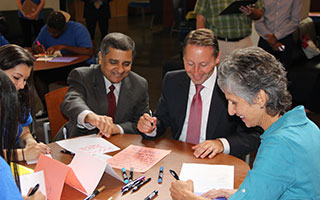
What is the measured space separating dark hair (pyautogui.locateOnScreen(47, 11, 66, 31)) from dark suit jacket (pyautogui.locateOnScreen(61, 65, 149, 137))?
7.12 feet

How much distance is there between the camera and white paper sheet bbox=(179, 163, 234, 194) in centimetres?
171

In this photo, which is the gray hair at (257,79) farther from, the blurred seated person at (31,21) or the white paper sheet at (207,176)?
the blurred seated person at (31,21)

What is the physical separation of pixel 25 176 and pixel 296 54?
5205 millimetres

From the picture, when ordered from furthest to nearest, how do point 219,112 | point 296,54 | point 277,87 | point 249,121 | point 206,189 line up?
1. point 296,54
2. point 219,112
3. point 206,189
4. point 249,121
5. point 277,87

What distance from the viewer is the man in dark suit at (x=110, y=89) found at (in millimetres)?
2621

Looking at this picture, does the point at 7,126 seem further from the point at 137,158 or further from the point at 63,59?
the point at 63,59

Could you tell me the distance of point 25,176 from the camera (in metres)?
1.61

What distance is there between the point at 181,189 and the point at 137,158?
19.3 inches

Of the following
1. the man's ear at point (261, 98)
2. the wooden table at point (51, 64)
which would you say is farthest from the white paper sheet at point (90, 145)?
the wooden table at point (51, 64)

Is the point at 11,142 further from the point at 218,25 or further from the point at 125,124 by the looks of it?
the point at 218,25

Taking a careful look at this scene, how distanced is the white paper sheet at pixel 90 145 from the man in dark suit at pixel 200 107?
0.79 ft

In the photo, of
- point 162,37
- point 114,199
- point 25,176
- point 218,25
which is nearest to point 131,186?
point 114,199

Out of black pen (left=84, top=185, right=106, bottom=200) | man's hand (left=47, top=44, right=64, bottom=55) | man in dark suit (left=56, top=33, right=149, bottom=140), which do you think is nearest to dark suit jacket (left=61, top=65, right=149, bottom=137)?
man in dark suit (left=56, top=33, right=149, bottom=140)

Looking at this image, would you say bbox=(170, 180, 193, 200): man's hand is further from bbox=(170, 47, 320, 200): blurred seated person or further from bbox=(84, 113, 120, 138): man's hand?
bbox=(84, 113, 120, 138): man's hand
